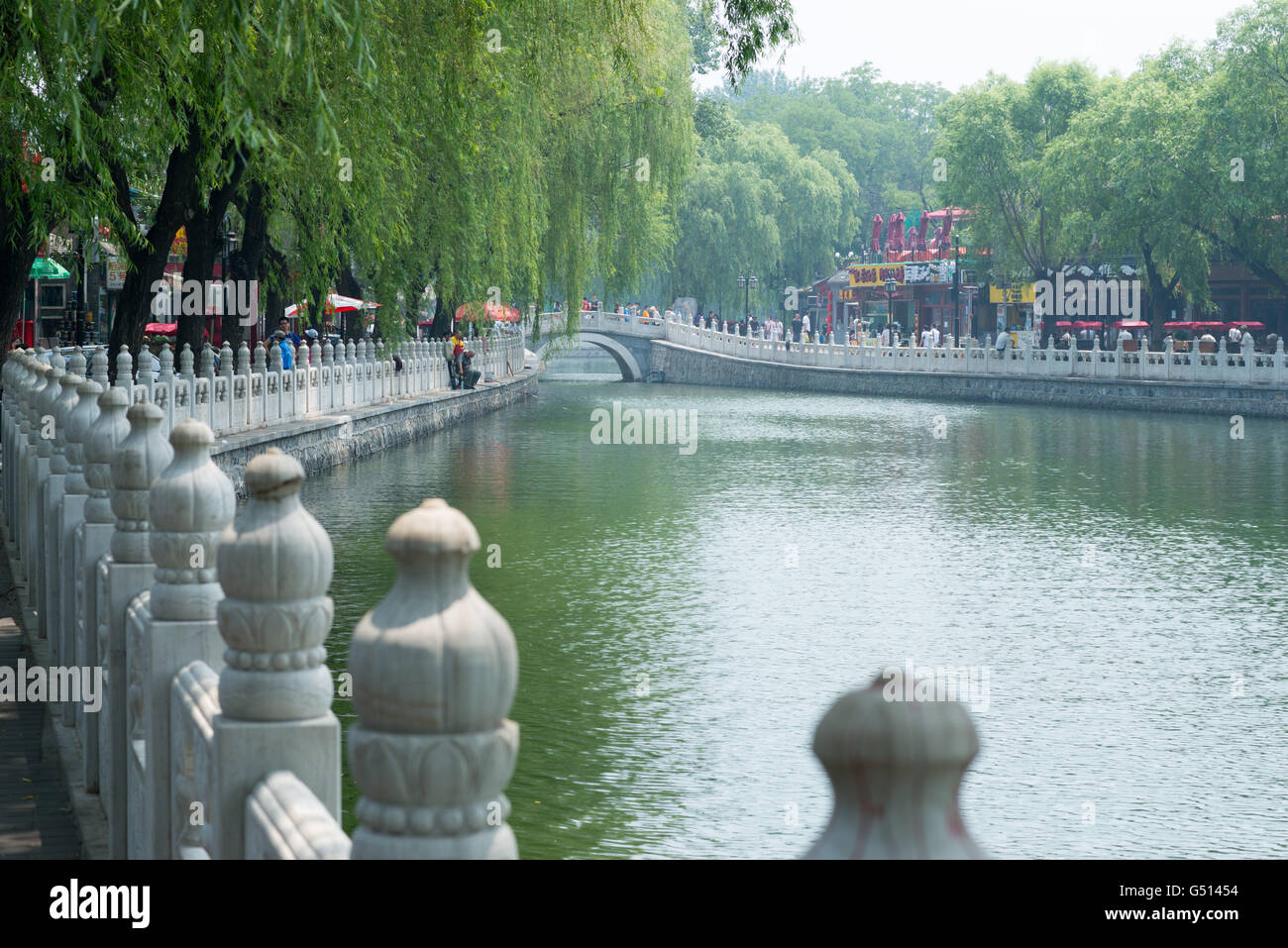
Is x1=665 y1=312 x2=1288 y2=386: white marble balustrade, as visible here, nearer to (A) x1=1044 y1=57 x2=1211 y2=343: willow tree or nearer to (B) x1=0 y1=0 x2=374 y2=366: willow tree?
Result: (A) x1=1044 y1=57 x2=1211 y2=343: willow tree

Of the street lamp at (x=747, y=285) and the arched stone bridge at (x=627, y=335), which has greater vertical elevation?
the street lamp at (x=747, y=285)

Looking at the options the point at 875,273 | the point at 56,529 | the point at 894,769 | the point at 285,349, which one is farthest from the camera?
the point at 875,273

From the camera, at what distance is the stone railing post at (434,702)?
2064 millimetres

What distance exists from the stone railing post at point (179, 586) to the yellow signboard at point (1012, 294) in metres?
55.2

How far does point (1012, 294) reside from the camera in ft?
194

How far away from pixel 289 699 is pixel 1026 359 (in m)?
41.9

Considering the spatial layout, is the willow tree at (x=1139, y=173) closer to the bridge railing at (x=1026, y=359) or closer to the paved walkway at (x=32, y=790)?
the bridge railing at (x=1026, y=359)

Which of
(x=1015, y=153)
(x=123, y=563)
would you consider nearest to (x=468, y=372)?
(x=1015, y=153)

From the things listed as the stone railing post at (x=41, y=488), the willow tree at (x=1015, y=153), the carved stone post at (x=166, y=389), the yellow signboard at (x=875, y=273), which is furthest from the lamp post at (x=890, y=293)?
the stone railing post at (x=41, y=488)

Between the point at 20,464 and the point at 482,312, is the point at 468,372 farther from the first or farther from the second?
the point at 20,464

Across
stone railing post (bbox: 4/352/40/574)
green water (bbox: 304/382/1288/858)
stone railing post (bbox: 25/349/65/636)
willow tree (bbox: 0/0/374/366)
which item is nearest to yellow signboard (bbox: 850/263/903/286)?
green water (bbox: 304/382/1288/858)

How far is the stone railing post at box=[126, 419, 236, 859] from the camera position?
4.10m

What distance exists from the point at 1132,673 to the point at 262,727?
25.7 feet
